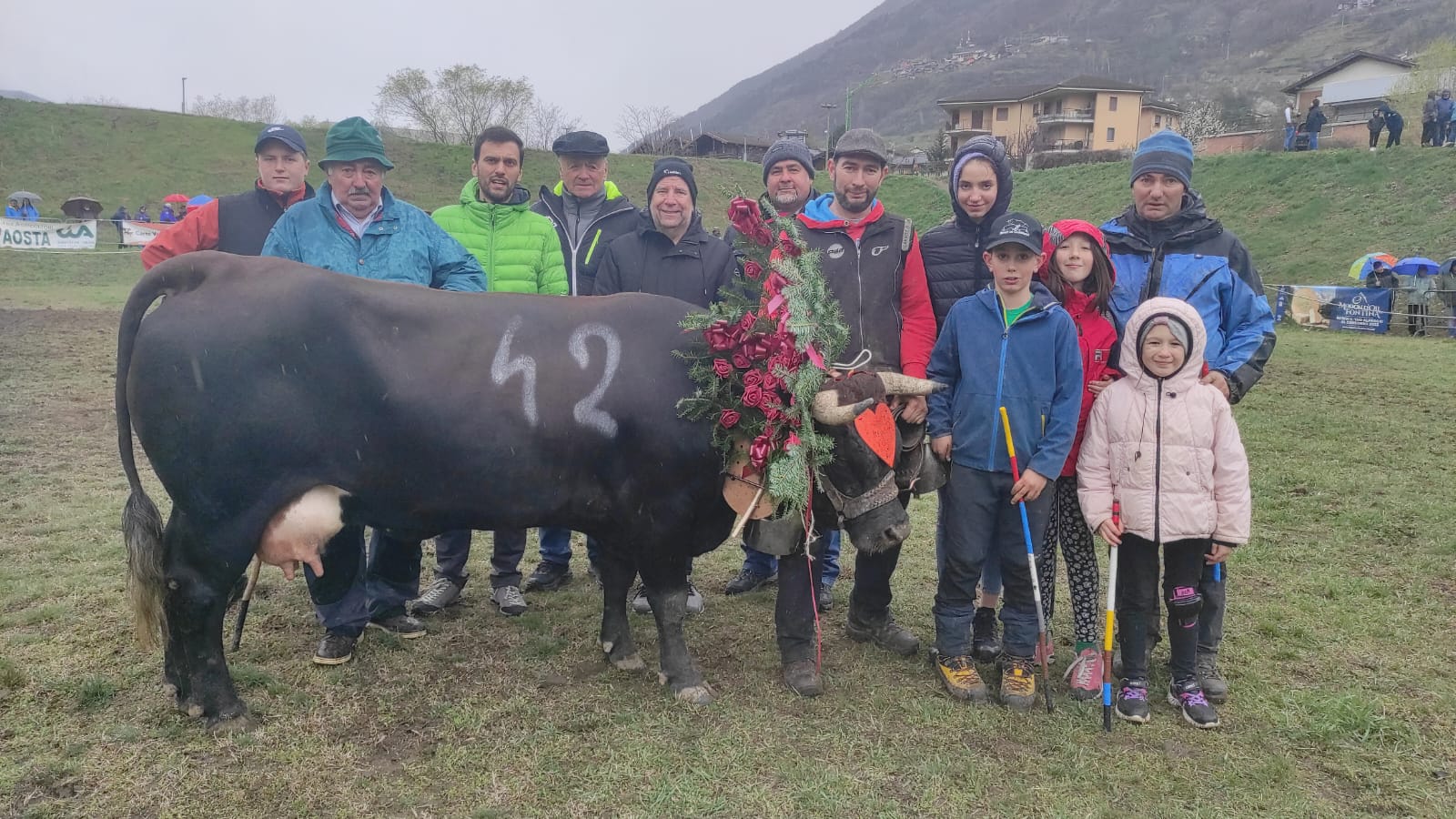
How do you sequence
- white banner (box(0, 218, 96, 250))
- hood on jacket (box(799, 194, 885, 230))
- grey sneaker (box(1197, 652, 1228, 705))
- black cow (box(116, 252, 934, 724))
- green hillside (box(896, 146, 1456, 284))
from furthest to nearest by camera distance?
white banner (box(0, 218, 96, 250))
green hillside (box(896, 146, 1456, 284))
hood on jacket (box(799, 194, 885, 230))
grey sneaker (box(1197, 652, 1228, 705))
black cow (box(116, 252, 934, 724))

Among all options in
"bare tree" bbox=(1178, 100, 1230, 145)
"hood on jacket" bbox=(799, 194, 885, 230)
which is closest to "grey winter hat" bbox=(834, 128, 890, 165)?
"hood on jacket" bbox=(799, 194, 885, 230)

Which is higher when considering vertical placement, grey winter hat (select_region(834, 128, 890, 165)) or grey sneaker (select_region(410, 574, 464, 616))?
grey winter hat (select_region(834, 128, 890, 165))

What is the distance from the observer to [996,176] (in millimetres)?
4312

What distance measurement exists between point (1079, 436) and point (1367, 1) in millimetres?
185953

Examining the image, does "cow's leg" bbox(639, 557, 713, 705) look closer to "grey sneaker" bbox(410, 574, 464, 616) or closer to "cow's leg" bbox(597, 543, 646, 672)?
"cow's leg" bbox(597, 543, 646, 672)

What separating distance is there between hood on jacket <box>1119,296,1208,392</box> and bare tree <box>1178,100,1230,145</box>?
57.0m

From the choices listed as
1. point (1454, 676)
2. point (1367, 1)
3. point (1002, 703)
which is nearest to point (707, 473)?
point (1002, 703)

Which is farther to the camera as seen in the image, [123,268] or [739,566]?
[123,268]

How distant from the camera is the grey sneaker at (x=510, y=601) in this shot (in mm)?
4875

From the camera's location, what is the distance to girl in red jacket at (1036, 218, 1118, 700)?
4.00m

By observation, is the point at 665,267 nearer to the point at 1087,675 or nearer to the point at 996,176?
the point at 996,176

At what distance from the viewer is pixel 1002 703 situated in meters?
3.94

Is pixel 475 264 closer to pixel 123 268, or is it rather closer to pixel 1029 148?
pixel 123 268

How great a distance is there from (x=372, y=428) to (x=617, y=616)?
1.55 meters
